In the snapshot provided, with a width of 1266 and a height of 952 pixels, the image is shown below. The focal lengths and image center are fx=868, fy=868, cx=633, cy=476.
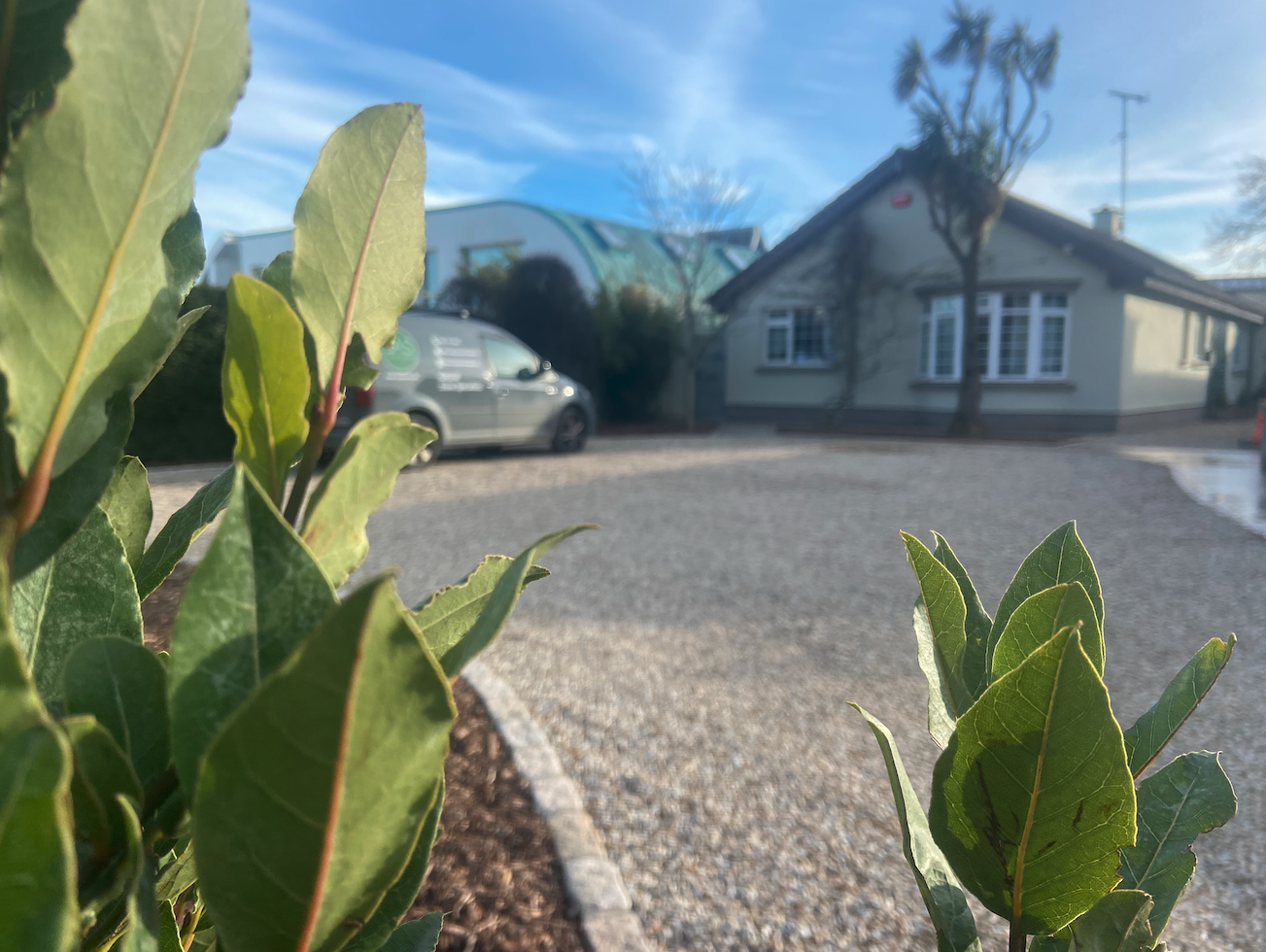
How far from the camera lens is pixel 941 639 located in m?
0.62

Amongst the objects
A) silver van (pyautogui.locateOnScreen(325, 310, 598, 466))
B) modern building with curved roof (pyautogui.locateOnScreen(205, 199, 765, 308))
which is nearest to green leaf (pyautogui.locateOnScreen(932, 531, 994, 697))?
silver van (pyautogui.locateOnScreen(325, 310, 598, 466))

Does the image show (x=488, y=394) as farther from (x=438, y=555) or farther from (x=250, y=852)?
(x=250, y=852)

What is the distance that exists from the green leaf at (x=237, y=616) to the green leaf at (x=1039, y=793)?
0.36m

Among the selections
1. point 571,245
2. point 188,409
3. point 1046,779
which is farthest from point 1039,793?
point 571,245

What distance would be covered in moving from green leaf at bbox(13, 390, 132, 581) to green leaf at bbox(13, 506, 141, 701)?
0.27ft

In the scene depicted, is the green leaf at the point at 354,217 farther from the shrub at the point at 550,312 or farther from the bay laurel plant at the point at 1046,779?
the shrub at the point at 550,312

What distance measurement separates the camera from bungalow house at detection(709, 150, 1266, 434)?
1603 cm

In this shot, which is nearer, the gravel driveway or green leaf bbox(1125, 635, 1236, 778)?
green leaf bbox(1125, 635, 1236, 778)

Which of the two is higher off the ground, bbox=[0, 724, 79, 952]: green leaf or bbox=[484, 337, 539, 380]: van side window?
bbox=[484, 337, 539, 380]: van side window

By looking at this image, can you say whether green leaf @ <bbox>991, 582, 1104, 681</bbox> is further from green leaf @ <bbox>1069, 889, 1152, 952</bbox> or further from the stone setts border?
the stone setts border

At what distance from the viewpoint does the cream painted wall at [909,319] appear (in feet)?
52.4

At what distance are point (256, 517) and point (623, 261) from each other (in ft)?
73.5

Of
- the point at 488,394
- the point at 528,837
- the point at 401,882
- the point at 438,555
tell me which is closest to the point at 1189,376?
the point at 488,394

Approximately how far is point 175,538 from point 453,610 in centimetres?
22
